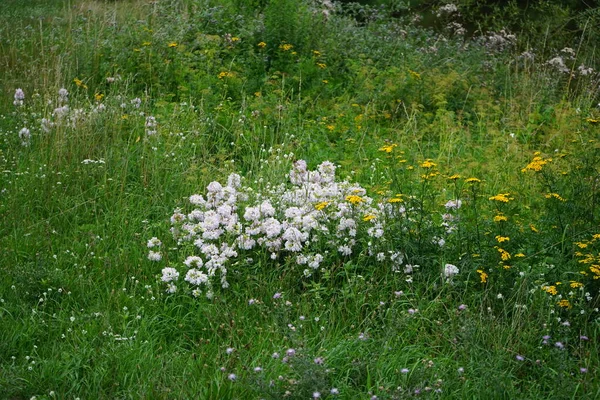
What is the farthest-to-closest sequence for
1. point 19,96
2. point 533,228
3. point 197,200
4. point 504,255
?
point 19,96, point 197,200, point 533,228, point 504,255

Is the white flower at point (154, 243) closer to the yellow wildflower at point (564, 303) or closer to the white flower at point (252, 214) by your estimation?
the white flower at point (252, 214)

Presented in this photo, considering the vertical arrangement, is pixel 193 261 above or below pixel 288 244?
below

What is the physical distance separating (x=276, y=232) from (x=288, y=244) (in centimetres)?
10

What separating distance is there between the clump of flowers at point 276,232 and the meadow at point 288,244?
0.02 metres

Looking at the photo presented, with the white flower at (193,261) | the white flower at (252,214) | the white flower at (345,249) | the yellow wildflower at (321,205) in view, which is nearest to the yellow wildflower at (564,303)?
the white flower at (345,249)

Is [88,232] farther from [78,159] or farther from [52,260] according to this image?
[78,159]

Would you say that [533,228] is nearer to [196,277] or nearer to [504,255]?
[504,255]

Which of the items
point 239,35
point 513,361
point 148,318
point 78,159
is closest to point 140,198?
point 78,159

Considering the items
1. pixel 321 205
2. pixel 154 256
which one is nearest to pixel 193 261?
pixel 154 256

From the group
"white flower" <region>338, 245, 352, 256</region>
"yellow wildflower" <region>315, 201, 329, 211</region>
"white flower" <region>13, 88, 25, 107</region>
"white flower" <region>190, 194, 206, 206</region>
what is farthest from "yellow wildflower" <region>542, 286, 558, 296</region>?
"white flower" <region>13, 88, 25, 107</region>

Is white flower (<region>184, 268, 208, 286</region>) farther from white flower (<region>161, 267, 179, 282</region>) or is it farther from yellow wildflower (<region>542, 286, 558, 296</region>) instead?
yellow wildflower (<region>542, 286, 558, 296</region>)

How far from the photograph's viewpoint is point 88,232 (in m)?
4.91

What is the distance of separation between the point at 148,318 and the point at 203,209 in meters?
0.93

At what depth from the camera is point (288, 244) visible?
4.40 m
